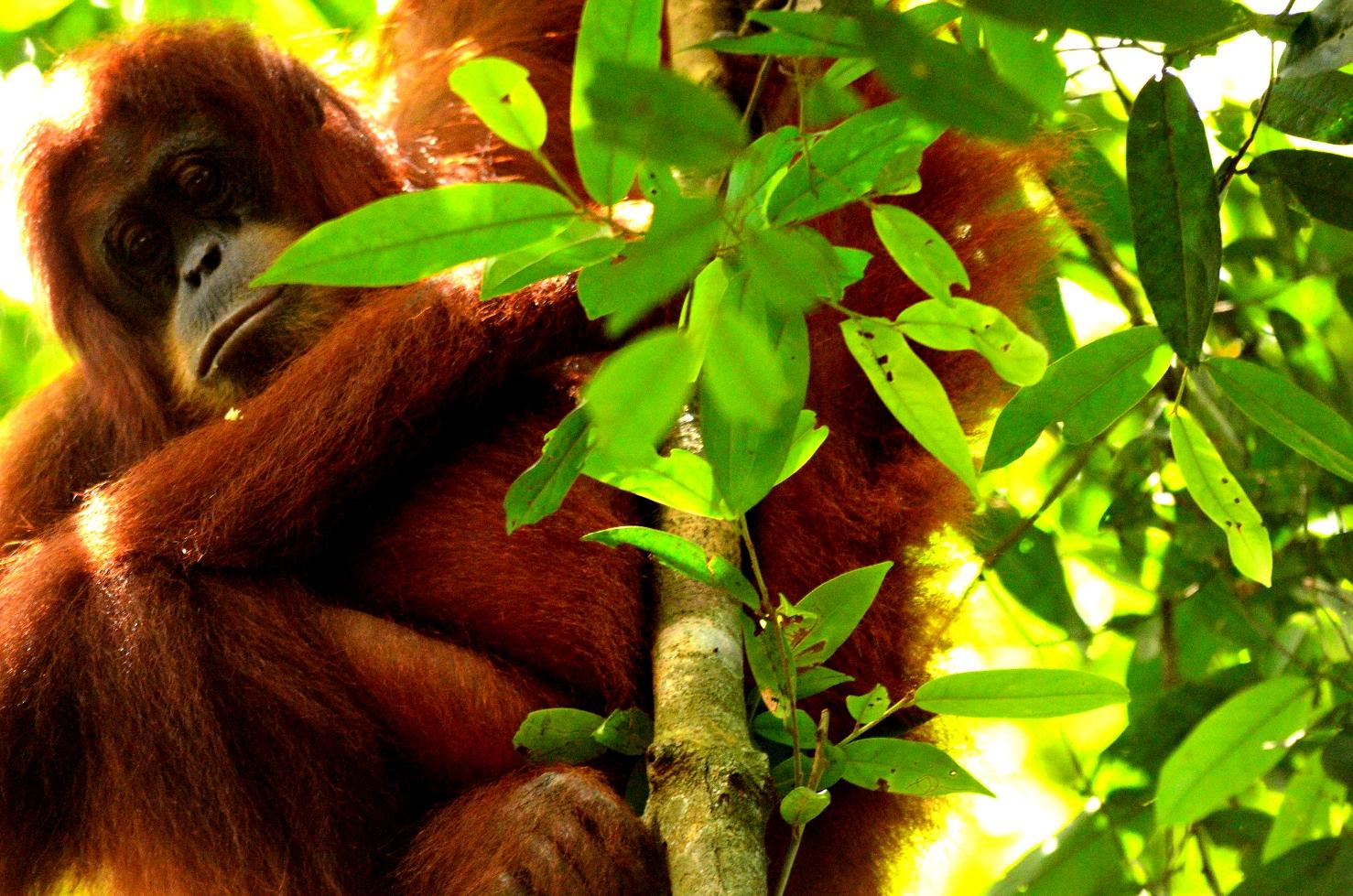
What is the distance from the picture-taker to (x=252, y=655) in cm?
216

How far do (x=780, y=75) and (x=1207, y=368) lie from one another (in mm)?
1327

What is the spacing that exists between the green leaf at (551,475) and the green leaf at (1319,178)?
2.78 feet

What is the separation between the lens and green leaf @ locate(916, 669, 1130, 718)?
4.95ft

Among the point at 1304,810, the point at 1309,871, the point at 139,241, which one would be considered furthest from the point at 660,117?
the point at 139,241

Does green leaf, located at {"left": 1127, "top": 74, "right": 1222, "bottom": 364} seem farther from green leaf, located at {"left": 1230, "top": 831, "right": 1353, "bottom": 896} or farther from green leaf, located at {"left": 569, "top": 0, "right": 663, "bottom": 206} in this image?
green leaf, located at {"left": 1230, "top": 831, "right": 1353, "bottom": 896}

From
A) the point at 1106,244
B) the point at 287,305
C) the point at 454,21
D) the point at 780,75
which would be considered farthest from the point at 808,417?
the point at 454,21

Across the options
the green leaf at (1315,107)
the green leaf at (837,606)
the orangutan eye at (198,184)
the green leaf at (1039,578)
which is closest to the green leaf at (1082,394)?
the green leaf at (837,606)

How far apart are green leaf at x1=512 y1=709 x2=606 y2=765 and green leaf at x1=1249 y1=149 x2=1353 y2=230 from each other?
1072 millimetres

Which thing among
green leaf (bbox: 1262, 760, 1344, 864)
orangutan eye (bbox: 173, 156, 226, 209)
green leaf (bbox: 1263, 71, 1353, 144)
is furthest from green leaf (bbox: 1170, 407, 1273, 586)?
orangutan eye (bbox: 173, 156, 226, 209)

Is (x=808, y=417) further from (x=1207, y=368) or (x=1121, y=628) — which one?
(x=1121, y=628)

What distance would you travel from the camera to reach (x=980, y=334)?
1422mm

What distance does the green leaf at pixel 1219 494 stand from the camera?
5.29ft

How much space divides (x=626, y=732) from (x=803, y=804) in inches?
14.2

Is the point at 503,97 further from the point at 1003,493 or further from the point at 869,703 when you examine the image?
the point at 1003,493
